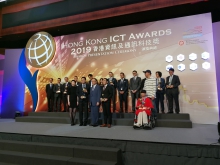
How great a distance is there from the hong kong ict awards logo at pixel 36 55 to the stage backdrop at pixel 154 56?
19cm

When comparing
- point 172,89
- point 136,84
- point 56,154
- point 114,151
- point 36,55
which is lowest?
point 56,154

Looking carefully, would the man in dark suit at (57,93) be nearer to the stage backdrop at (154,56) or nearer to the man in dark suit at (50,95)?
the man in dark suit at (50,95)

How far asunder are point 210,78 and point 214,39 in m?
1.28

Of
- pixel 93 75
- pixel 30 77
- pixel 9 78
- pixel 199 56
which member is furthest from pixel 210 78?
pixel 9 78

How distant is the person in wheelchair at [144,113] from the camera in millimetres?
3727

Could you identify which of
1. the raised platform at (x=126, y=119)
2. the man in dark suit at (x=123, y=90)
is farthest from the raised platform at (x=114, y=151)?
the man in dark suit at (x=123, y=90)

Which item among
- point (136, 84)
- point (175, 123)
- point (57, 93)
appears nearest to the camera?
point (175, 123)

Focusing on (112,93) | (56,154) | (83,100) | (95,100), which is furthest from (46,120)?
(56,154)

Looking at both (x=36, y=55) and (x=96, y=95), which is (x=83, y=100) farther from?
(x=36, y=55)

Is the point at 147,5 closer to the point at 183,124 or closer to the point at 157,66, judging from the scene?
the point at 157,66

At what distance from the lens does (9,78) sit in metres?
7.19

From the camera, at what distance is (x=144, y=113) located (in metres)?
3.74

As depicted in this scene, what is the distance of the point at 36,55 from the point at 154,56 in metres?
4.67

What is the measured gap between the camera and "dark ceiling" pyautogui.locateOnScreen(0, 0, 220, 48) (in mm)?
5086
